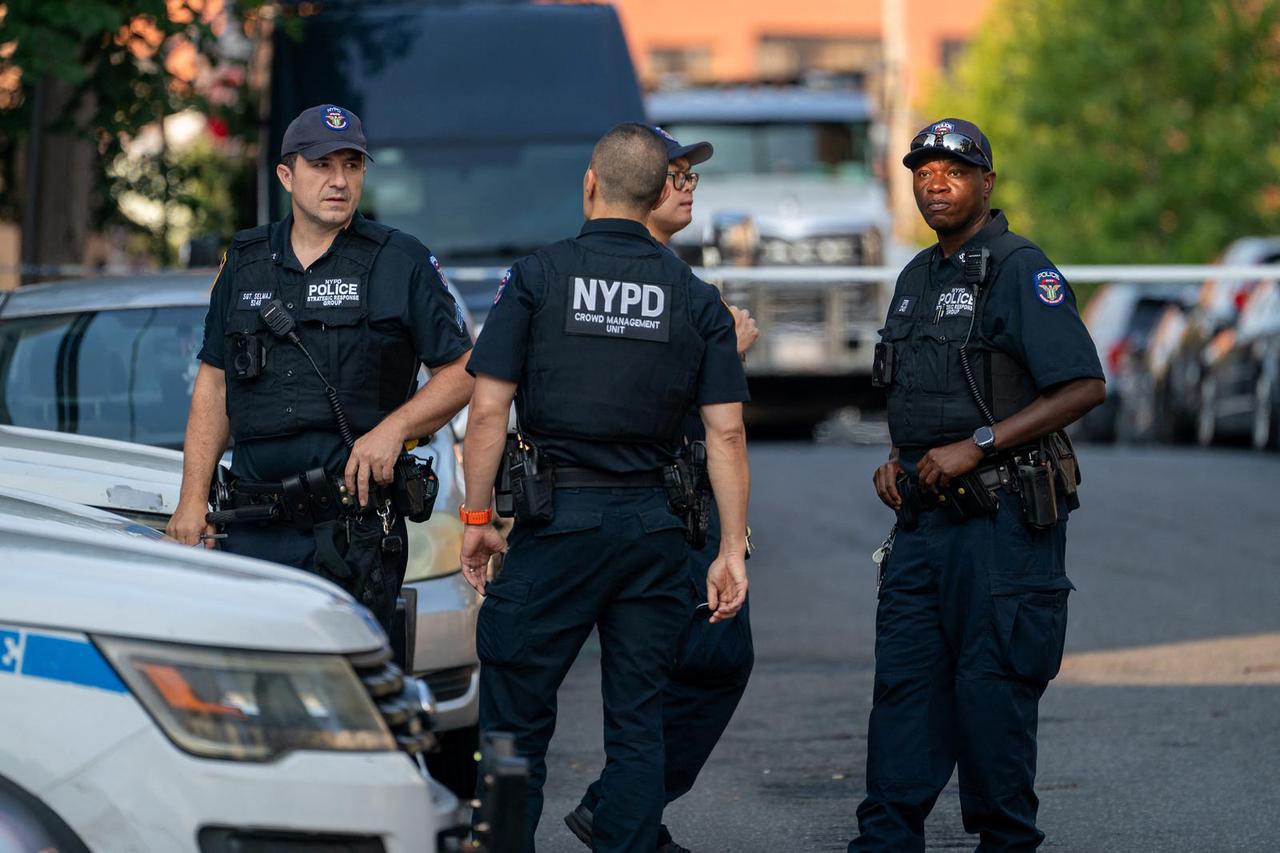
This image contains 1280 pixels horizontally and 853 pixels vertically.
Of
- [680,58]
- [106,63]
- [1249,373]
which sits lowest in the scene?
[1249,373]

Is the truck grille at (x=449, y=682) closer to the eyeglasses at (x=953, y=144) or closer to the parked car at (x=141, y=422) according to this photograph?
the parked car at (x=141, y=422)

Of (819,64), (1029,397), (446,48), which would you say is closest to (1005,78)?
(819,64)

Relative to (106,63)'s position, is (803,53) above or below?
above

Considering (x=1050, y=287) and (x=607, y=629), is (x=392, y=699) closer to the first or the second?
(x=607, y=629)

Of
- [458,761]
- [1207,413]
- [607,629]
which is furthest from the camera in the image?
[1207,413]

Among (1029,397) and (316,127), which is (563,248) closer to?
(316,127)

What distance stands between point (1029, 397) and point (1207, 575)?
6340 millimetres

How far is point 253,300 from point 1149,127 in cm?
3356

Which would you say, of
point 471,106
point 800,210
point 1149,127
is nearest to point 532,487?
point 471,106

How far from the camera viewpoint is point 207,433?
17.9ft

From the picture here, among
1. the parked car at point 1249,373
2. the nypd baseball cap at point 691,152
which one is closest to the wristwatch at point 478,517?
the nypd baseball cap at point 691,152

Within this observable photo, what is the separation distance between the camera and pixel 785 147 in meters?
19.7

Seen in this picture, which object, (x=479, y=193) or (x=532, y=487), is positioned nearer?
(x=532, y=487)

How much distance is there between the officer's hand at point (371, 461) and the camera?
5227 mm
